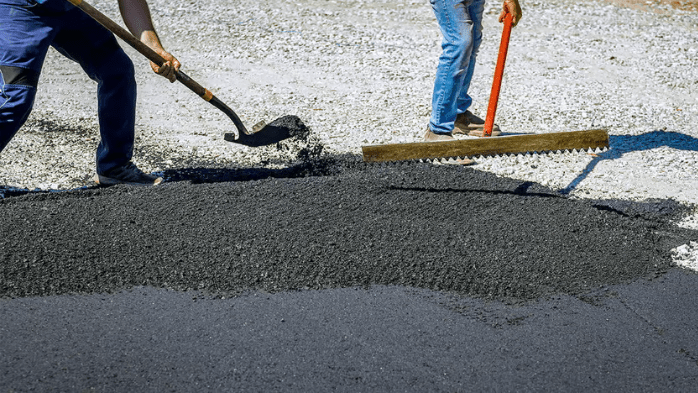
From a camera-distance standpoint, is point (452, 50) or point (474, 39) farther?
point (474, 39)

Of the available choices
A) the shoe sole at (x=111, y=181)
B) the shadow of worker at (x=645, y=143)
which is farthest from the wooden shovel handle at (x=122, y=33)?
the shadow of worker at (x=645, y=143)

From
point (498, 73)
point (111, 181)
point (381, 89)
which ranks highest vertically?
point (498, 73)

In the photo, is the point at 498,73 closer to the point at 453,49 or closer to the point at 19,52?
the point at 453,49

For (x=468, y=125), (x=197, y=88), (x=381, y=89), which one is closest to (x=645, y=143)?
(x=468, y=125)

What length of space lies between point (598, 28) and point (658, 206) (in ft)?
17.5

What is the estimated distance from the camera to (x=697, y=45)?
23.5 feet

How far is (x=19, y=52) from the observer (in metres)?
2.80

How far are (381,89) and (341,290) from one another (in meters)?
3.45

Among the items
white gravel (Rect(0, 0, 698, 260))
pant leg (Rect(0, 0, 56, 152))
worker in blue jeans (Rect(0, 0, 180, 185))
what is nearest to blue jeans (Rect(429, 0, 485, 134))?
white gravel (Rect(0, 0, 698, 260))

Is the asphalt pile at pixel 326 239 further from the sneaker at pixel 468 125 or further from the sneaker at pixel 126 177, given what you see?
the sneaker at pixel 468 125

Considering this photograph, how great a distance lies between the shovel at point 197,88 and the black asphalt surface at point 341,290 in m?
0.59

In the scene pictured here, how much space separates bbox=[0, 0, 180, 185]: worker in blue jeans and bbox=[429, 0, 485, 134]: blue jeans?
168 centimetres

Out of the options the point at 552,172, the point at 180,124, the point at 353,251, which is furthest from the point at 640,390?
the point at 180,124

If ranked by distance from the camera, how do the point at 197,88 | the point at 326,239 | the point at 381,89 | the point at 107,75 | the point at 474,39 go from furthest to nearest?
1. the point at 381,89
2. the point at 474,39
3. the point at 197,88
4. the point at 107,75
5. the point at 326,239
